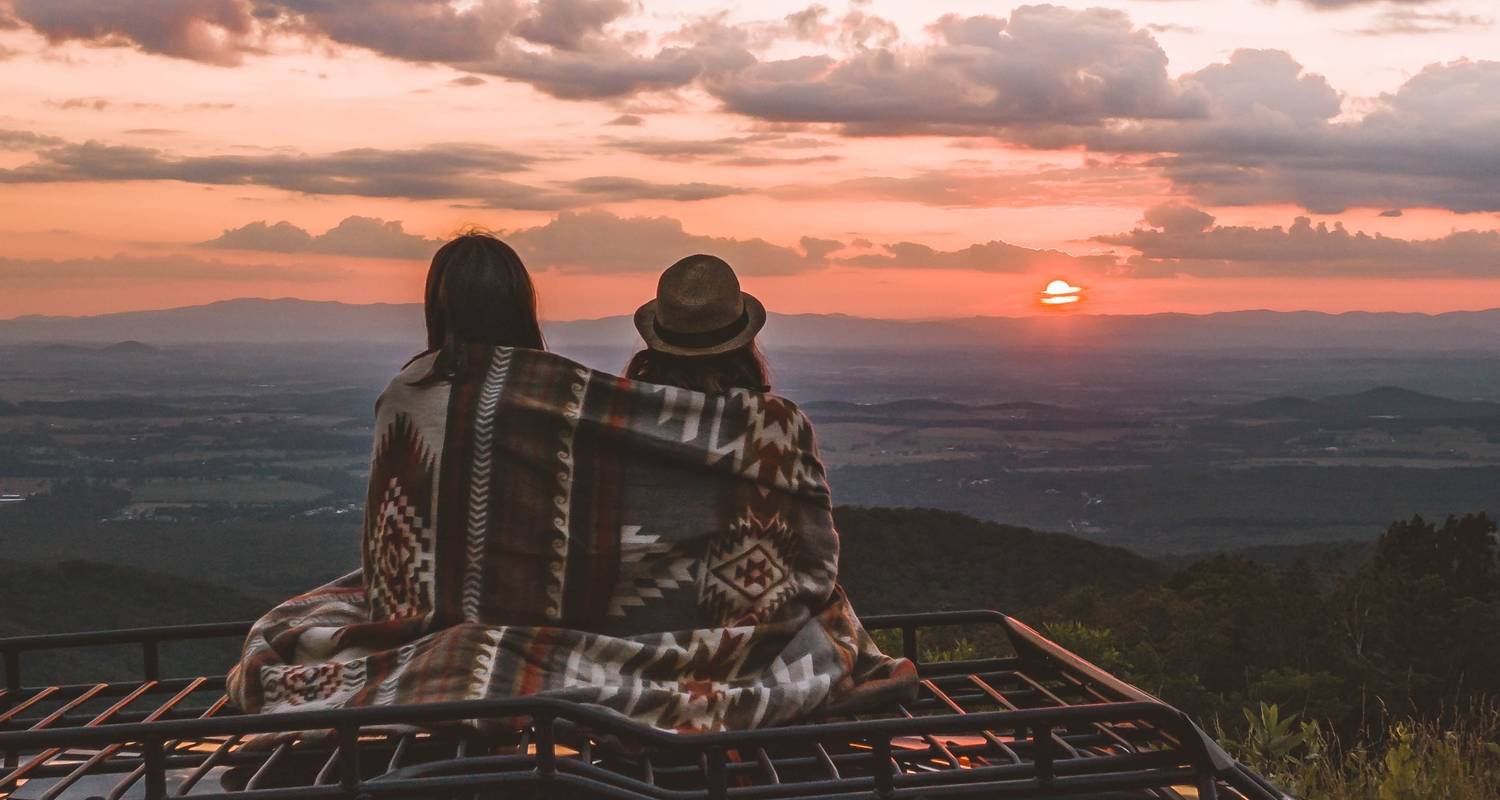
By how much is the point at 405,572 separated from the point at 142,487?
65174mm

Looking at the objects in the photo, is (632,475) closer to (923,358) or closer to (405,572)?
(405,572)

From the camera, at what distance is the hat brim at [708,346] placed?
4535mm

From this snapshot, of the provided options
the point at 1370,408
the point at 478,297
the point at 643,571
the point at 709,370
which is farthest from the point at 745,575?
the point at 1370,408

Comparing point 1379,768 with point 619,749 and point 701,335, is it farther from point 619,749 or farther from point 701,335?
point 619,749

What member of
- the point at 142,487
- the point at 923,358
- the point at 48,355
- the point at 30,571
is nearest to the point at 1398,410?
the point at 923,358

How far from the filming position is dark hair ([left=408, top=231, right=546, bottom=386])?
4.41 meters

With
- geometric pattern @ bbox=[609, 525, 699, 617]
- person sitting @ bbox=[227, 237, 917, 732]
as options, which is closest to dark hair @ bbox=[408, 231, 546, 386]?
person sitting @ bbox=[227, 237, 917, 732]

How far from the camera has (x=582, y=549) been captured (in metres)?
4.18

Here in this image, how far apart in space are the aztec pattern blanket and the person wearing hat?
0.60 feet

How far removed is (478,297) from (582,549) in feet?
2.53

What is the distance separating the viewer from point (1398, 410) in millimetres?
114125

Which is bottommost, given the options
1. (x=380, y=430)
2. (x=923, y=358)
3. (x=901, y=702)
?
(x=923, y=358)

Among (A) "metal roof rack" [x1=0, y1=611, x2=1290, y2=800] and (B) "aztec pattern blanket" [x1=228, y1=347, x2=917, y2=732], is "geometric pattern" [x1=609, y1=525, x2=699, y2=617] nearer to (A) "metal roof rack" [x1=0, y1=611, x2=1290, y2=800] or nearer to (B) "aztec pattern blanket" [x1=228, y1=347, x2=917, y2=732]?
(B) "aztec pattern blanket" [x1=228, y1=347, x2=917, y2=732]

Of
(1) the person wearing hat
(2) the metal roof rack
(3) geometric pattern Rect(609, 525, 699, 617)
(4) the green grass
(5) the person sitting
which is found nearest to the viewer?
(2) the metal roof rack
